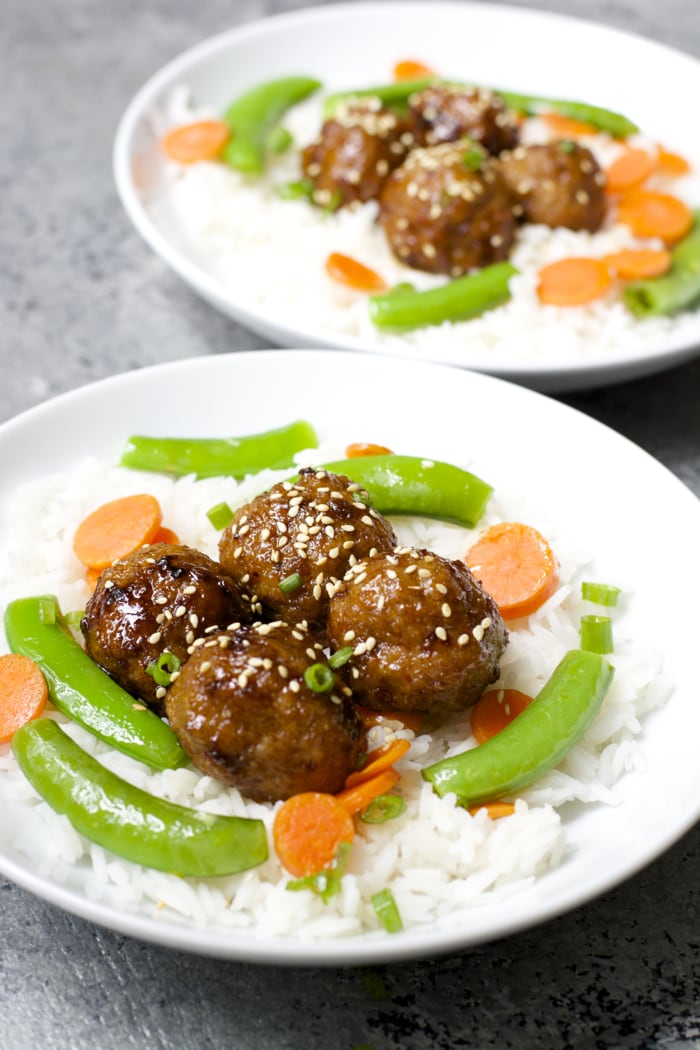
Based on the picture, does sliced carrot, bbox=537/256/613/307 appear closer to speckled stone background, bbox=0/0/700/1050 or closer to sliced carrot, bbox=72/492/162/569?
sliced carrot, bbox=72/492/162/569

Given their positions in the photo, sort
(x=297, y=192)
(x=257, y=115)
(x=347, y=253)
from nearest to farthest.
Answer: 1. (x=347, y=253)
2. (x=297, y=192)
3. (x=257, y=115)

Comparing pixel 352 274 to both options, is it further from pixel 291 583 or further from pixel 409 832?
pixel 409 832

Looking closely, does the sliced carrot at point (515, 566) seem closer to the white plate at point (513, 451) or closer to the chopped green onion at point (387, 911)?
the white plate at point (513, 451)

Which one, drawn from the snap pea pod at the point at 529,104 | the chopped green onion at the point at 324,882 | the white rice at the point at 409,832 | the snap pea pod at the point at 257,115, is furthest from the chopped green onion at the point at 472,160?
the chopped green onion at the point at 324,882

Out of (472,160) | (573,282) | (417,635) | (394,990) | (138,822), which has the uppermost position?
(472,160)

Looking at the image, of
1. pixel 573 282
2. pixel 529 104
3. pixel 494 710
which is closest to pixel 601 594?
pixel 494 710

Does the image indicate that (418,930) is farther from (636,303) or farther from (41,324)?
(41,324)

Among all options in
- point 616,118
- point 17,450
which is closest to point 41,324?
point 17,450
